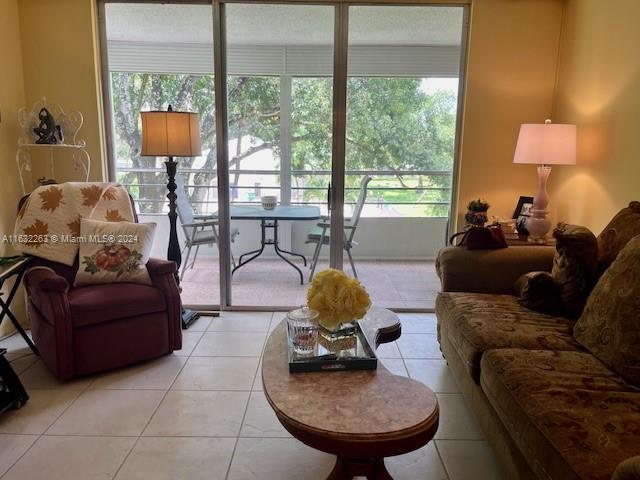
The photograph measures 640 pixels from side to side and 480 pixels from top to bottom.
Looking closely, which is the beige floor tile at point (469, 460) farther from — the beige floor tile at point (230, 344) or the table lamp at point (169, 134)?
the table lamp at point (169, 134)

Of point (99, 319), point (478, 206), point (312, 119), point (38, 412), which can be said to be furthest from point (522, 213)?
point (38, 412)

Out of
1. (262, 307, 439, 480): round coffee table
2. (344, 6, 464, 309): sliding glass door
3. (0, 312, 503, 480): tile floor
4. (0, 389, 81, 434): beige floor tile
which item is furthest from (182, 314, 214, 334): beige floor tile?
(262, 307, 439, 480): round coffee table

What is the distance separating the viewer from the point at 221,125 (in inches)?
136

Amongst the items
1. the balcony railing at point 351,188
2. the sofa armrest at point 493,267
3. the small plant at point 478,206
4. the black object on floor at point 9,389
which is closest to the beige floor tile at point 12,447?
the black object on floor at point 9,389

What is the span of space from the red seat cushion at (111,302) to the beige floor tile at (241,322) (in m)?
0.69

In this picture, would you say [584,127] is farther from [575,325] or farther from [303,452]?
[303,452]

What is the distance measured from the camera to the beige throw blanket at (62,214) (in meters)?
2.83

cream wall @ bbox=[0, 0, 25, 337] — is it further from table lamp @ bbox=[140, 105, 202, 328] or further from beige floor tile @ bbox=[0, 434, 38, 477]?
beige floor tile @ bbox=[0, 434, 38, 477]

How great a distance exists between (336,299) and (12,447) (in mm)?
Result: 1546

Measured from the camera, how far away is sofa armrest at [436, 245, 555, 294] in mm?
2607

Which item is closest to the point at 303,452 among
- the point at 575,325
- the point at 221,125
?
the point at 575,325

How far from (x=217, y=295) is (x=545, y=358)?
2.80 meters

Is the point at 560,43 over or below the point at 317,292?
over

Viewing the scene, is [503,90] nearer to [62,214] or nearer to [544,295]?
[544,295]
